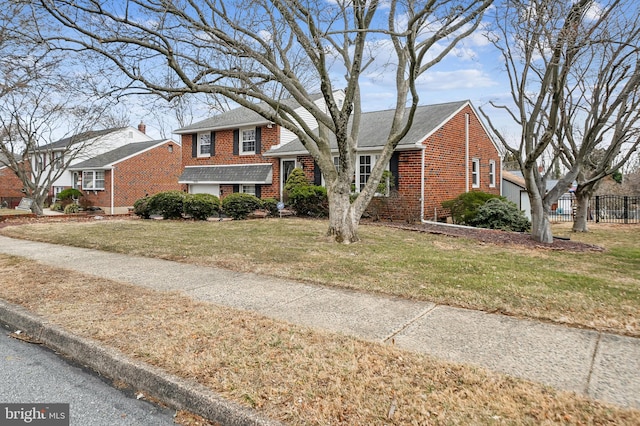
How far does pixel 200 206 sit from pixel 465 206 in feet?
34.0

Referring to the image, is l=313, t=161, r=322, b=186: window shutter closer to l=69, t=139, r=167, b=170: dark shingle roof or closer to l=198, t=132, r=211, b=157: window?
l=198, t=132, r=211, b=157: window

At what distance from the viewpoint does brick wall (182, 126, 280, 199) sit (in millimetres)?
20469

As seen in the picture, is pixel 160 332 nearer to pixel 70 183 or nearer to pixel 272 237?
pixel 272 237

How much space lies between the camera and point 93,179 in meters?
30.3

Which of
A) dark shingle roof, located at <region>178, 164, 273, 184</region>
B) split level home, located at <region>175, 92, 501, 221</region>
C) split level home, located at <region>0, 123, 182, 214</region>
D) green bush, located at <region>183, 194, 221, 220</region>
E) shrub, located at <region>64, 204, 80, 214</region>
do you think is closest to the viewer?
split level home, located at <region>175, 92, 501, 221</region>

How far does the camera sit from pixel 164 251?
8938 millimetres

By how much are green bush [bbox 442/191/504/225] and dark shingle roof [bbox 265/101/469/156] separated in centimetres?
275

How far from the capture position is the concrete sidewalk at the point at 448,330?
3158 mm

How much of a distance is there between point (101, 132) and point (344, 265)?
25293 millimetres

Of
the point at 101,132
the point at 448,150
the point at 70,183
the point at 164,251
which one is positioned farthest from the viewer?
the point at 70,183

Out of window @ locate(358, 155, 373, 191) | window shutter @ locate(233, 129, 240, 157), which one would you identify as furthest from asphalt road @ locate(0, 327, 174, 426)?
window shutter @ locate(233, 129, 240, 157)

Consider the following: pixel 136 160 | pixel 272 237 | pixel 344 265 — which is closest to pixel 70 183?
pixel 136 160

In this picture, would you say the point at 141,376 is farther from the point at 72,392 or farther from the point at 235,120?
the point at 235,120

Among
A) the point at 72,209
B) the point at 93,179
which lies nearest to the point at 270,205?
the point at 72,209
